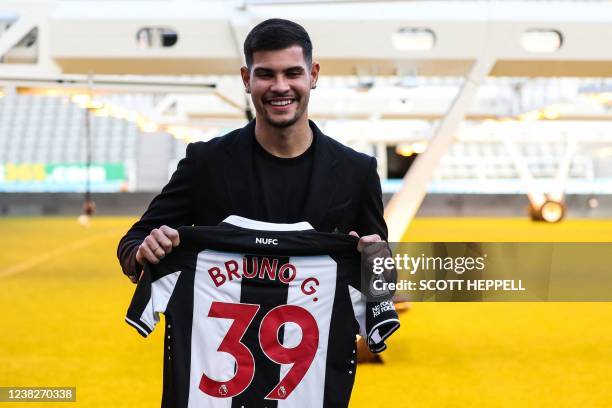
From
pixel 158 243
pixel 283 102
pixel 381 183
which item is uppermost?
pixel 381 183

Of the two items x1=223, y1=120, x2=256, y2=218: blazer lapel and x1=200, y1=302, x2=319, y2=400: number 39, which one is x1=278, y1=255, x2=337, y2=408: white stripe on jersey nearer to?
x1=200, y1=302, x2=319, y2=400: number 39

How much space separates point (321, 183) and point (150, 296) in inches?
27.1

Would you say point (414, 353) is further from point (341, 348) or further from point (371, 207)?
point (371, 207)

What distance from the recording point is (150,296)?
2.72 m

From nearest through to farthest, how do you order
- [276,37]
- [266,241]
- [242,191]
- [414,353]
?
[276,37] < [242,191] < [266,241] < [414,353]

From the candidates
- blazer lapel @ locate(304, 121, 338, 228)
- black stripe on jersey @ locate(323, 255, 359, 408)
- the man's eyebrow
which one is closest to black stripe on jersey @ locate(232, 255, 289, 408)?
black stripe on jersey @ locate(323, 255, 359, 408)

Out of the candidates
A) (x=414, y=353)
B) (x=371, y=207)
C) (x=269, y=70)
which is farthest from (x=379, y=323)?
(x=414, y=353)

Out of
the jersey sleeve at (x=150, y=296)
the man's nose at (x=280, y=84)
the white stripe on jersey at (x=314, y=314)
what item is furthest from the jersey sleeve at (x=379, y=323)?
the man's nose at (x=280, y=84)

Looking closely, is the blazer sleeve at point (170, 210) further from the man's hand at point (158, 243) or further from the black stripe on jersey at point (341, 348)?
the black stripe on jersey at point (341, 348)

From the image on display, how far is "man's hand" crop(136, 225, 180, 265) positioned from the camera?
2.53 metres

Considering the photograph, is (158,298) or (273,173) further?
(158,298)

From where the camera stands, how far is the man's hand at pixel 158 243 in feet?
8.29

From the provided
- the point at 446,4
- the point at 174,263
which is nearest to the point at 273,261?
the point at 174,263

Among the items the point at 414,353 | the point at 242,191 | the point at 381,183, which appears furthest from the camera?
the point at 414,353
